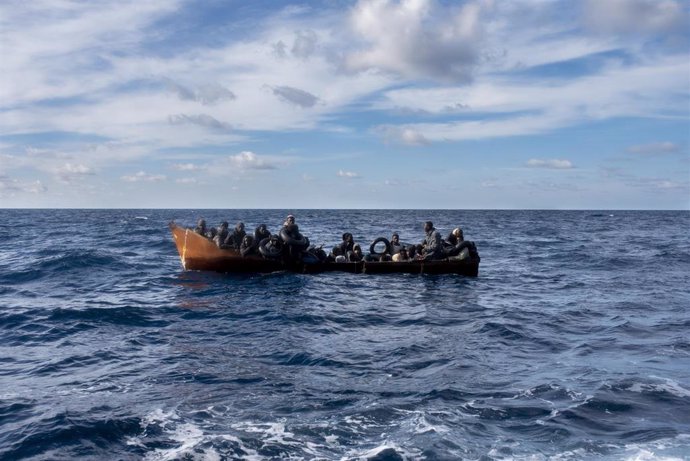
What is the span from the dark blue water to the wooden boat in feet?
6.17

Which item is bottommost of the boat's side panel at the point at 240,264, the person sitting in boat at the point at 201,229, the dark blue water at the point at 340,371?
the dark blue water at the point at 340,371

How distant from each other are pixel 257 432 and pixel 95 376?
4489mm

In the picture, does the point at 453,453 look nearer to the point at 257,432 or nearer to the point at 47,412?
the point at 257,432

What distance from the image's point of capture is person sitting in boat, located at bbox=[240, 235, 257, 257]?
82.4ft

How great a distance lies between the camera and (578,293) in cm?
2225

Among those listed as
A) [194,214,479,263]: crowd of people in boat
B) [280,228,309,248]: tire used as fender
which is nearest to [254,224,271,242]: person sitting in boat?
[194,214,479,263]: crowd of people in boat

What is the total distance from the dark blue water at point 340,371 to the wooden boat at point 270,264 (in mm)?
1880

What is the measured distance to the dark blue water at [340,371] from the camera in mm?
8328

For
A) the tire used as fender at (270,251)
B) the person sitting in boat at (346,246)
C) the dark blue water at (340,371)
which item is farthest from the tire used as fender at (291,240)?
the dark blue water at (340,371)

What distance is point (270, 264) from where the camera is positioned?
2534 cm

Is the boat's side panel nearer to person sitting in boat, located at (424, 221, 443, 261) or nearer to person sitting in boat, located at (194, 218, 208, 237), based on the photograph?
person sitting in boat, located at (194, 218, 208, 237)

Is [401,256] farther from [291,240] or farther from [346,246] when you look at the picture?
[291,240]

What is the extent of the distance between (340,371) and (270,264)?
46.2 ft

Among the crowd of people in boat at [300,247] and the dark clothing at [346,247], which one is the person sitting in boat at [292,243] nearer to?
the crowd of people in boat at [300,247]
